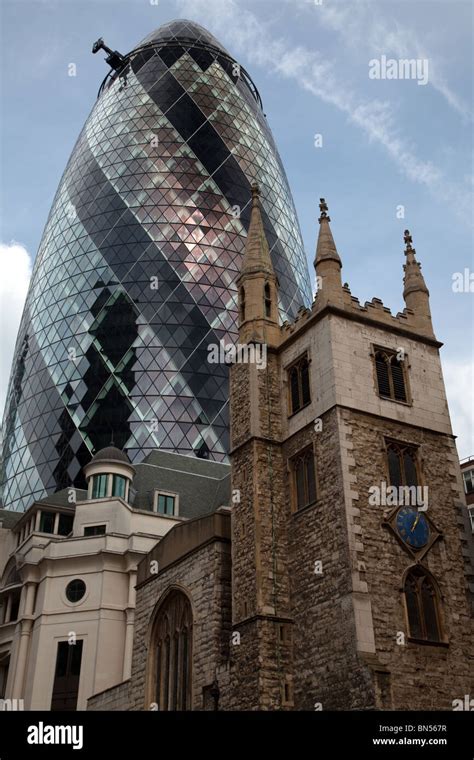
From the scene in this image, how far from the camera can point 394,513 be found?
23.7m

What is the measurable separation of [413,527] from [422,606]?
7.25ft

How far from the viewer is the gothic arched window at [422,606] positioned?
22.5 meters

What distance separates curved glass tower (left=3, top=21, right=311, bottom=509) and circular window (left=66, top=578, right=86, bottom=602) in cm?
1704

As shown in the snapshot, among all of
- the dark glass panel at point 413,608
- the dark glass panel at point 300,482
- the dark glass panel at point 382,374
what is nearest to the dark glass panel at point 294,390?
the dark glass panel at point 300,482

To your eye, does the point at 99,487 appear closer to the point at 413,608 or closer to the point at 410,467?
the point at 410,467

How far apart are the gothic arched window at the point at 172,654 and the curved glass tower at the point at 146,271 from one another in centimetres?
2875

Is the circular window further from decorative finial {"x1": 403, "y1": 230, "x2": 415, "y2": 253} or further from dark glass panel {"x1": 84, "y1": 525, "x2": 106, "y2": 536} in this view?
decorative finial {"x1": 403, "y1": 230, "x2": 415, "y2": 253}

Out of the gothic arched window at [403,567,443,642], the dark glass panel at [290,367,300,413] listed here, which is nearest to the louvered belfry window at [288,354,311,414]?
the dark glass panel at [290,367,300,413]

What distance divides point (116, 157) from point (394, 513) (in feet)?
180

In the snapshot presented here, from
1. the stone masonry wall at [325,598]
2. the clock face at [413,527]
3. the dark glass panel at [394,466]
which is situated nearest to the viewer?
the stone masonry wall at [325,598]

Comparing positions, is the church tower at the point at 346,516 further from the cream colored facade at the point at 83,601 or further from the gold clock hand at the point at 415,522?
the cream colored facade at the point at 83,601

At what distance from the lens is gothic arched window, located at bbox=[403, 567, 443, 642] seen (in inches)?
887

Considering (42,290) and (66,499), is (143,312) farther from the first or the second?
(66,499)

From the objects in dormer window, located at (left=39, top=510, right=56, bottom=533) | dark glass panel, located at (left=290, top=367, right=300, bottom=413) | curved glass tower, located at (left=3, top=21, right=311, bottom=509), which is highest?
curved glass tower, located at (left=3, top=21, right=311, bottom=509)
